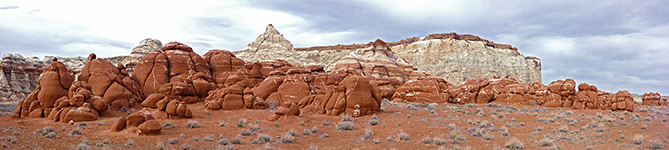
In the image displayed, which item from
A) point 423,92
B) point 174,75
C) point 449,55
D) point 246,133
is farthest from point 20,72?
point 449,55

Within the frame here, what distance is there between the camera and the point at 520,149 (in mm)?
11922

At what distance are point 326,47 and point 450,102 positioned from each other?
7816cm

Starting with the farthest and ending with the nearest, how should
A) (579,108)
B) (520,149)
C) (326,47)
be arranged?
(326,47)
(579,108)
(520,149)

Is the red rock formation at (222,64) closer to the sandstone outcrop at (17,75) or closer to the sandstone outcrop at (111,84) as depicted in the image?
the sandstone outcrop at (111,84)

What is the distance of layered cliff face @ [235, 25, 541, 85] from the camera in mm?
80500

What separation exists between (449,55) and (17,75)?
79394mm

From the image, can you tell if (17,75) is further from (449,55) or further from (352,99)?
(449,55)

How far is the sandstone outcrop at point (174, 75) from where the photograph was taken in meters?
29.3

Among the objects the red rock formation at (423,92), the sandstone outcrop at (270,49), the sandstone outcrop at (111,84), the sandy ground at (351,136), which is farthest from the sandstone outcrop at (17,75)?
the red rock formation at (423,92)

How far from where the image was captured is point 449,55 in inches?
3519

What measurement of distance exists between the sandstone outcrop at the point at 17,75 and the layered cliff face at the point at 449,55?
32970mm

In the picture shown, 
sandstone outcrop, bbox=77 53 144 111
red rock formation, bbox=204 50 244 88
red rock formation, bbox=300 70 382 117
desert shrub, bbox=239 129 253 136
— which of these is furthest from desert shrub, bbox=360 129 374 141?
red rock formation, bbox=204 50 244 88

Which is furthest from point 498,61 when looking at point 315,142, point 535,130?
point 315,142

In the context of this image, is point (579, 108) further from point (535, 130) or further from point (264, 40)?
point (264, 40)
